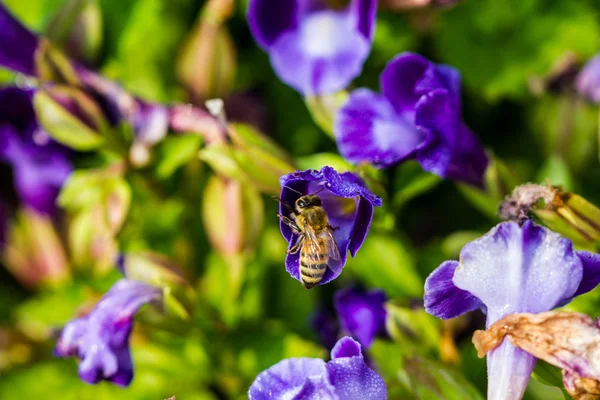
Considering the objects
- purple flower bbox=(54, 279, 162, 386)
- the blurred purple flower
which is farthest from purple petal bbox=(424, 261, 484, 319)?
the blurred purple flower

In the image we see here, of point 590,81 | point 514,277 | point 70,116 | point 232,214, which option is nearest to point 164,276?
point 232,214

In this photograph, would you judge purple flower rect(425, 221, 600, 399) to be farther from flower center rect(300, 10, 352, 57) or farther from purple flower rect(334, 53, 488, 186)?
flower center rect(300, 10, 352, 57)

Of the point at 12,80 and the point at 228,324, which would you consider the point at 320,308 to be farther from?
the point at 12,80

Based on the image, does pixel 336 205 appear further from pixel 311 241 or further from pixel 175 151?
pixel 175 151

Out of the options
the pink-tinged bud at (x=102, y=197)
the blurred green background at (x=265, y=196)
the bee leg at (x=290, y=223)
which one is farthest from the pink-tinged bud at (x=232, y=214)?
the bee leg at (x=290, y=223)

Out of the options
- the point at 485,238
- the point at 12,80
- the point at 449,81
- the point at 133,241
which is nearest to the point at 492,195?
the point at 449,81

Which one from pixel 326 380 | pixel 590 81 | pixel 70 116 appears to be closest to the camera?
pixel 326 380

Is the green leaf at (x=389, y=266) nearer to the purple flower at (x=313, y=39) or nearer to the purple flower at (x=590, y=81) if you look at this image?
the purple flower at (x=313, y=39)
